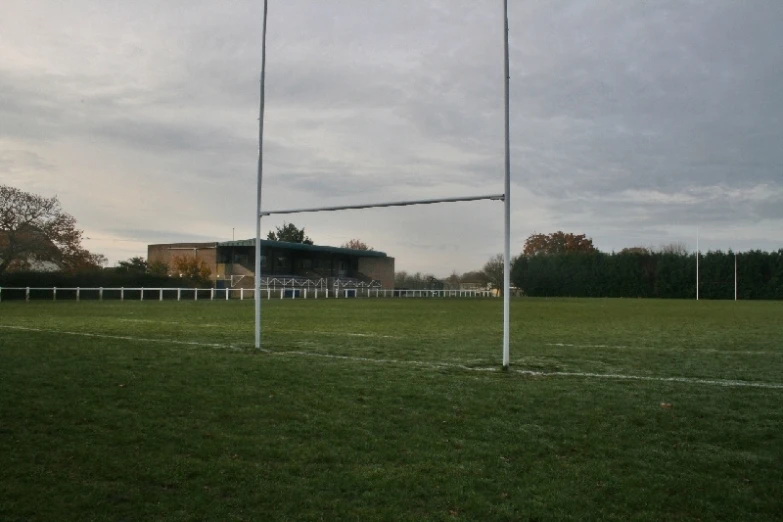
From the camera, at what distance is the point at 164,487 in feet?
11.4

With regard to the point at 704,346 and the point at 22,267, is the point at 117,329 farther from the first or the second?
the point at 22,267

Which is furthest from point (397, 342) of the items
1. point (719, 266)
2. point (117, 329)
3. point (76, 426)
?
point (719, 266)

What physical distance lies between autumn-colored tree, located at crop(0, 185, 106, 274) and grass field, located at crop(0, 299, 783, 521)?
26002mm

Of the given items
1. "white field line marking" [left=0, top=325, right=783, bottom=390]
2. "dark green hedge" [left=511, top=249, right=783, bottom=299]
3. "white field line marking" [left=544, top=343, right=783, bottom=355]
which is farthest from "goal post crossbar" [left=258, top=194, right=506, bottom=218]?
"dark green hedge" [left=511, top=249, right=783, bottom=299]

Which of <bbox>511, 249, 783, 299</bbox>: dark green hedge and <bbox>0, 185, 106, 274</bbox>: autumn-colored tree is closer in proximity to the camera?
<bbox>0, 185, 106, 274</bbox>: autumn-colored tree

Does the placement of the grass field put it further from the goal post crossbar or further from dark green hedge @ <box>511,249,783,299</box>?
dark green hedge @ <box>511,249,783,299</box>

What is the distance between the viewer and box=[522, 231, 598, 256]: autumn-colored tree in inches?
2965

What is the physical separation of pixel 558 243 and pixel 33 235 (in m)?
56.0

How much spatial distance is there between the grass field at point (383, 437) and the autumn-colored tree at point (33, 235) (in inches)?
1024

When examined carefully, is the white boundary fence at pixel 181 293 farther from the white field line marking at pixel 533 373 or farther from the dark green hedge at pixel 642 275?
the white field line marking at pixel 533 373

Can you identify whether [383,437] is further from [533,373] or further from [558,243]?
[558,243]

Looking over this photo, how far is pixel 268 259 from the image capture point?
5309 centimetres

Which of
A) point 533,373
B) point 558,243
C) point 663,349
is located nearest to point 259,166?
point 533,373

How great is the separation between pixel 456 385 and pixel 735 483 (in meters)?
3.26
